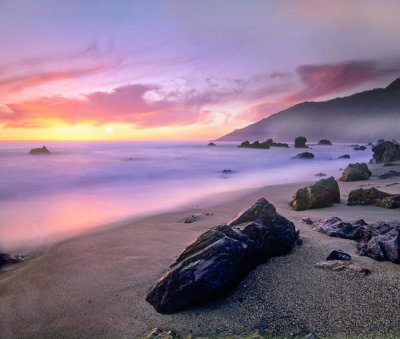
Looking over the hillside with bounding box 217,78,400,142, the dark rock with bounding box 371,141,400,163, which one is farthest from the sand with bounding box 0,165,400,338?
the hillside with bounding box 217,78,400,142

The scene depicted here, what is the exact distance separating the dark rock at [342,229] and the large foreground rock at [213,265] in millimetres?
1303

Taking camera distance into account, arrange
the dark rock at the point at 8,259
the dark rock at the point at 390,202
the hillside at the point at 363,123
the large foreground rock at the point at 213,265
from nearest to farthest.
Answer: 1. the large foreground rock at the point at 213,265
2. the dark rock at the point at 8,259
3. the dark rock at the point at 390,202
4. the hillside at the point at 363,123

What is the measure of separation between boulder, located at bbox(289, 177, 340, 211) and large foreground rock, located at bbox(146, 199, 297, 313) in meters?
3.50

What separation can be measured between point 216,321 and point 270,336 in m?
0.54

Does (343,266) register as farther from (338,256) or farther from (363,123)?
(363,123)

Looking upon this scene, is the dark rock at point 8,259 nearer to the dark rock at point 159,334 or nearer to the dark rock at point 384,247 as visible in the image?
Answer: the dark rock at point 159,334

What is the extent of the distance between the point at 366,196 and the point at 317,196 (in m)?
1.19

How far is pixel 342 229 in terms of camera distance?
4.07 meters

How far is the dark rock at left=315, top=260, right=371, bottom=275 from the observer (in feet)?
9.06

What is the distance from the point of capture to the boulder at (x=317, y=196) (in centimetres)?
645

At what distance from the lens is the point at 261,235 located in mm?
3320

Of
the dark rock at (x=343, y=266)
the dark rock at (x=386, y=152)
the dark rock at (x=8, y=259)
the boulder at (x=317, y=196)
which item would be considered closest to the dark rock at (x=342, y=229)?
the dark rock at (x=343, y=266)

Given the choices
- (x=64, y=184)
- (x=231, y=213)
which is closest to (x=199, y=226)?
(x=231, y=213)

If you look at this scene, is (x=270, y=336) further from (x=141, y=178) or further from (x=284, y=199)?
(x=141, y=178)
